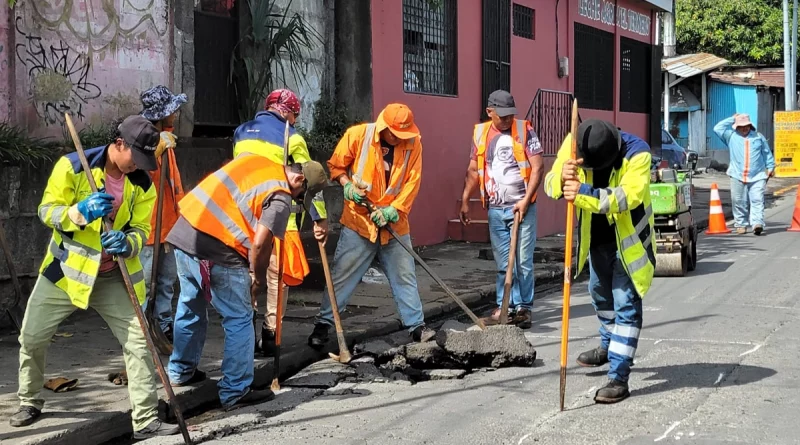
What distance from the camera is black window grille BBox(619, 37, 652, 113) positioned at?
21438 millimetres

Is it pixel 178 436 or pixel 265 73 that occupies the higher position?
pixel 265 73

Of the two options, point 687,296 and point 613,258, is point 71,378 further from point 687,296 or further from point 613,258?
point 687,296

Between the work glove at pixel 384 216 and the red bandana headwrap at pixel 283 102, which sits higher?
the red bandana headwrap at pixel 283 102

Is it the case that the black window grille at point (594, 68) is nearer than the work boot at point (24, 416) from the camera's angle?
No

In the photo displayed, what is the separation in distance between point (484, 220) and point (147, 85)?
6.07 metres

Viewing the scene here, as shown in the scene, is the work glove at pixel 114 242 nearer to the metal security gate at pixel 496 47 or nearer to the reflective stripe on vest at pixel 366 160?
the reflective stripe on vest at pixel 366 160

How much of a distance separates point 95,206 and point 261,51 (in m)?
5.83

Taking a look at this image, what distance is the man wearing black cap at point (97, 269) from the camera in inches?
208

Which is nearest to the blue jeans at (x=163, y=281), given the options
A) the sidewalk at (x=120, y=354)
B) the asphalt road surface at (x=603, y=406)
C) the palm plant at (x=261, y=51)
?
the sidewalk at (x=120, y=354)

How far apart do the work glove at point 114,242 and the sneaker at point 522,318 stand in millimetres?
4179

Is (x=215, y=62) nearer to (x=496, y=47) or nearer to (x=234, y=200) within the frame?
(x=234, y=200)

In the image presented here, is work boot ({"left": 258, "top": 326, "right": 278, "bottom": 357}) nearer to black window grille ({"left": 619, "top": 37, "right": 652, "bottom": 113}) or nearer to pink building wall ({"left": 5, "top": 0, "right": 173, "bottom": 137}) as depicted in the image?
pink building wall ({"left": 5, "top": 0, "right": 173, "bottom": 137})

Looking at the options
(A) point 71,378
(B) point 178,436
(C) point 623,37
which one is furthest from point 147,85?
(C) point 623,37

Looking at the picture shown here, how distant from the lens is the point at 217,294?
5988 millimetres
